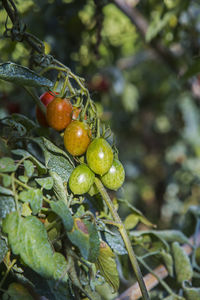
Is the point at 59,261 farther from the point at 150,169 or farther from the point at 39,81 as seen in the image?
the point at 150,169

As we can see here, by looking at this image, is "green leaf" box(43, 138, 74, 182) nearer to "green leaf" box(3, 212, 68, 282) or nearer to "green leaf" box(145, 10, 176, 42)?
"green leaf" box(3, 212, 68, 282)

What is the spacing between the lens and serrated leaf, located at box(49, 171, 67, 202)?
0.44 m

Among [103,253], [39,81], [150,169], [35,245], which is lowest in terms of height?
[150,169]

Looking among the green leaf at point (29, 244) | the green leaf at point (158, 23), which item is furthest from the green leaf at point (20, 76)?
the green leaf at point (158, 23)

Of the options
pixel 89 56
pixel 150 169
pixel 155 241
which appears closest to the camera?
pixel 155 241

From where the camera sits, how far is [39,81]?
42 cm

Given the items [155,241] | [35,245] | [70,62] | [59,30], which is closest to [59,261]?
[35,245]

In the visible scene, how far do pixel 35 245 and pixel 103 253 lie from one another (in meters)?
0.14

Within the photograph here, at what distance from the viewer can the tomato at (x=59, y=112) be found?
1.57 feet

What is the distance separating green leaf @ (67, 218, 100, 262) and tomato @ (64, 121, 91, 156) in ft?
0.34

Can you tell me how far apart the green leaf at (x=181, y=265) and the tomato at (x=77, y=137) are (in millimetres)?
345

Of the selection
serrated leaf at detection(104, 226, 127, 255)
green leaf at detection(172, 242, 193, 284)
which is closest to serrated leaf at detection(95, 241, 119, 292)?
serrated leaf at detection(104, 226, 127, 255)

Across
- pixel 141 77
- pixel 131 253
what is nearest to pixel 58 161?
pixel 131 253

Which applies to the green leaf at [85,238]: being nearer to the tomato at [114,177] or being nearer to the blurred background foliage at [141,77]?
the tomato at [114,177]
